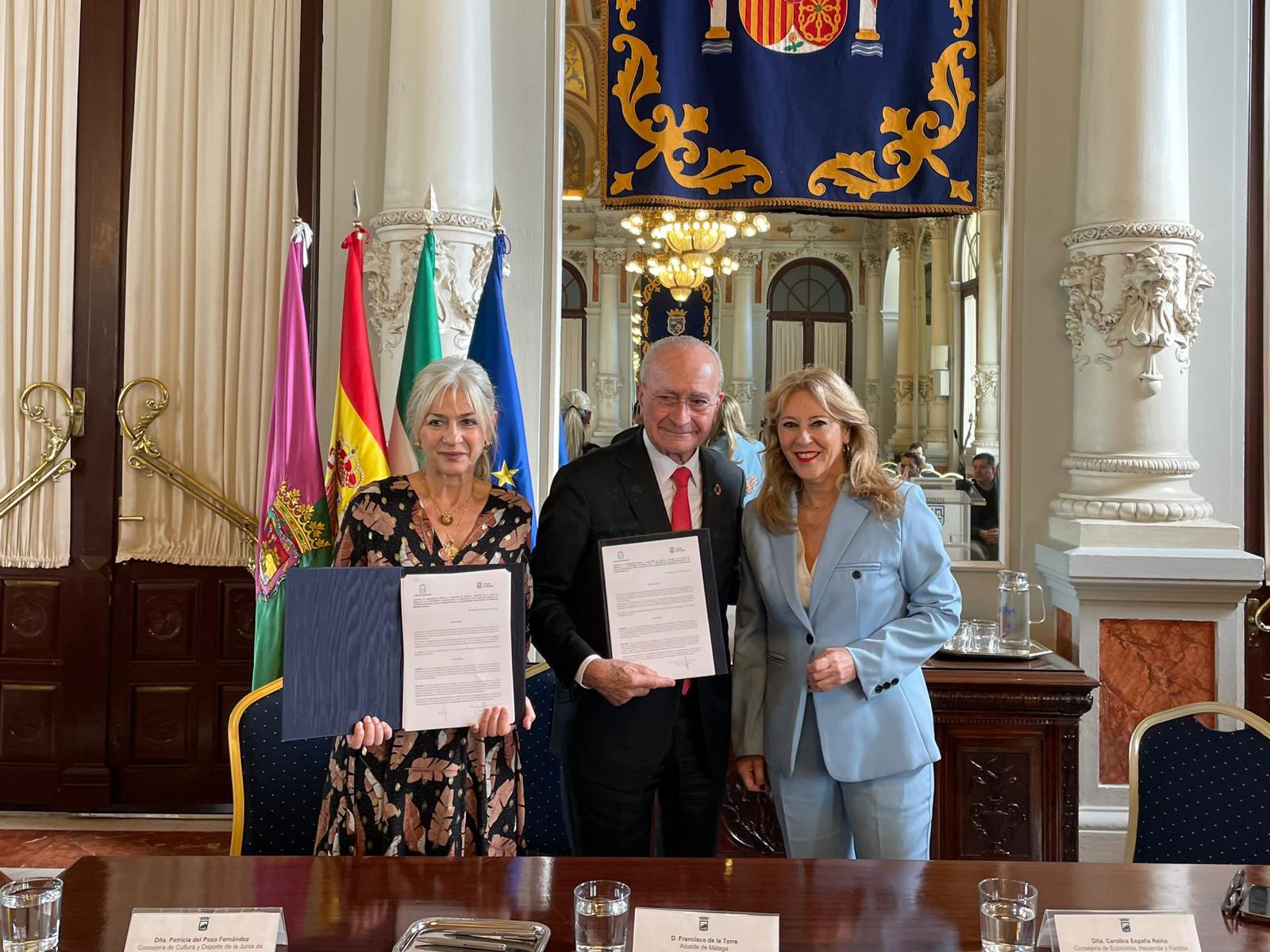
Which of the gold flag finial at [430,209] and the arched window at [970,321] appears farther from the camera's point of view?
the arched window at [970,321]

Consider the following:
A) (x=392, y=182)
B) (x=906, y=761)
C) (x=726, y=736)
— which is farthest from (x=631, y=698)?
(x=392, y=182)

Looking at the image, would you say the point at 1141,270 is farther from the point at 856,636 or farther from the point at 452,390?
the point at 452,390

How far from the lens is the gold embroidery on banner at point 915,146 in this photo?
4.20m

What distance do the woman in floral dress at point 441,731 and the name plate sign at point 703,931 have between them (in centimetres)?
66

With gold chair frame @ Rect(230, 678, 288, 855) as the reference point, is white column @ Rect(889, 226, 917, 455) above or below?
above

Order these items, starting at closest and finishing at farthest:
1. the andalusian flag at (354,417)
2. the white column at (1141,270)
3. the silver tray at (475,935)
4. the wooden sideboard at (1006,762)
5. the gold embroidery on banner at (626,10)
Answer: the silver tray at (475,935)
the wooden sideboard at (1006,762)
the andalusian flag at (354,417)
the white column at (1141,270)
the gold embroidery on banner at (626,10)

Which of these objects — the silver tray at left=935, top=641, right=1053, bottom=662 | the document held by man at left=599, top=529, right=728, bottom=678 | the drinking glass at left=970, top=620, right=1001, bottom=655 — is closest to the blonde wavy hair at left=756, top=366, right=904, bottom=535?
the document held by man at left=599, top=529, right=728, bottom=678

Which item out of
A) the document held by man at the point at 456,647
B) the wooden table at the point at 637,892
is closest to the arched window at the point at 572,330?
the document held by man at the point at 456,647

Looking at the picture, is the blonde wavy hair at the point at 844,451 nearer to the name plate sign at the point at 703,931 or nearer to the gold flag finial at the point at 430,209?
the name plate sign at the point at 703,931

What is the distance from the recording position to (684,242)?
4246 millimetres

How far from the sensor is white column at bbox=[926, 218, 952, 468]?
165 inches

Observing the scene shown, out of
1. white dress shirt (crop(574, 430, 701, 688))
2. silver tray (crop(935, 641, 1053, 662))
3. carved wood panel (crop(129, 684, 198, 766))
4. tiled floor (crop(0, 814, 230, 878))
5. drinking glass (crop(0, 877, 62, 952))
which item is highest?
white dress shirt (crop(574, 430, 701, 688))

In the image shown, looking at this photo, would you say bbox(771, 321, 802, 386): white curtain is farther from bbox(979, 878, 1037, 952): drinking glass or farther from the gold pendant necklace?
bbox(979, 878, 1037, 952): drinking glass

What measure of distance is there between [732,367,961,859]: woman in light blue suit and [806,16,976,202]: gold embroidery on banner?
2.02m
